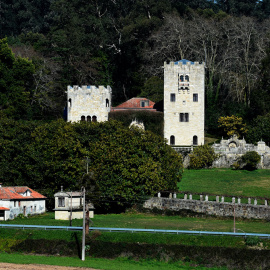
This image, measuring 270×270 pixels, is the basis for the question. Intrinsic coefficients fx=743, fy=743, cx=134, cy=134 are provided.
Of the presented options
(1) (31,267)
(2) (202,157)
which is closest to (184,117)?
(2) (202,157)

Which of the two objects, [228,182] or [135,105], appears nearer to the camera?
[228,182]

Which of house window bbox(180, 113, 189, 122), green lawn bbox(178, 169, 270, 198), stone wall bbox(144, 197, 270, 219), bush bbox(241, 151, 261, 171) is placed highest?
house window bbox(180, 113, 189, 122)

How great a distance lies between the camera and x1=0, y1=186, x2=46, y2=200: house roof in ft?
205

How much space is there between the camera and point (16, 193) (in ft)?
211

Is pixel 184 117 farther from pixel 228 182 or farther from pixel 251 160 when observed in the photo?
pixel 228 182

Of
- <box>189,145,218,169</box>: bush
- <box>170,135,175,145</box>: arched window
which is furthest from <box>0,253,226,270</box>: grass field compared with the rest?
<box>170,135,175,145</box>: arched window

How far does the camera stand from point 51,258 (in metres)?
52.7

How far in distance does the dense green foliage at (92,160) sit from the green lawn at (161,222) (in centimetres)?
285

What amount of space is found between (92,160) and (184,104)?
80.3ft

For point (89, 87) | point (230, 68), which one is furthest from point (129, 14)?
point (89, 87)

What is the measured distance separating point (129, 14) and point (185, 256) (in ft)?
233

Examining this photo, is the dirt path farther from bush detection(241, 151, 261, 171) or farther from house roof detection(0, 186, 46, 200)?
bush detection(241, 151, 261, 171)

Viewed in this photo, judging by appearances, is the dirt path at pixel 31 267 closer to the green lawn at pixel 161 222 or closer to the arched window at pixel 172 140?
the green lawn at pixel 161 222

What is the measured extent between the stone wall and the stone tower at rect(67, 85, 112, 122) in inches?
1025
